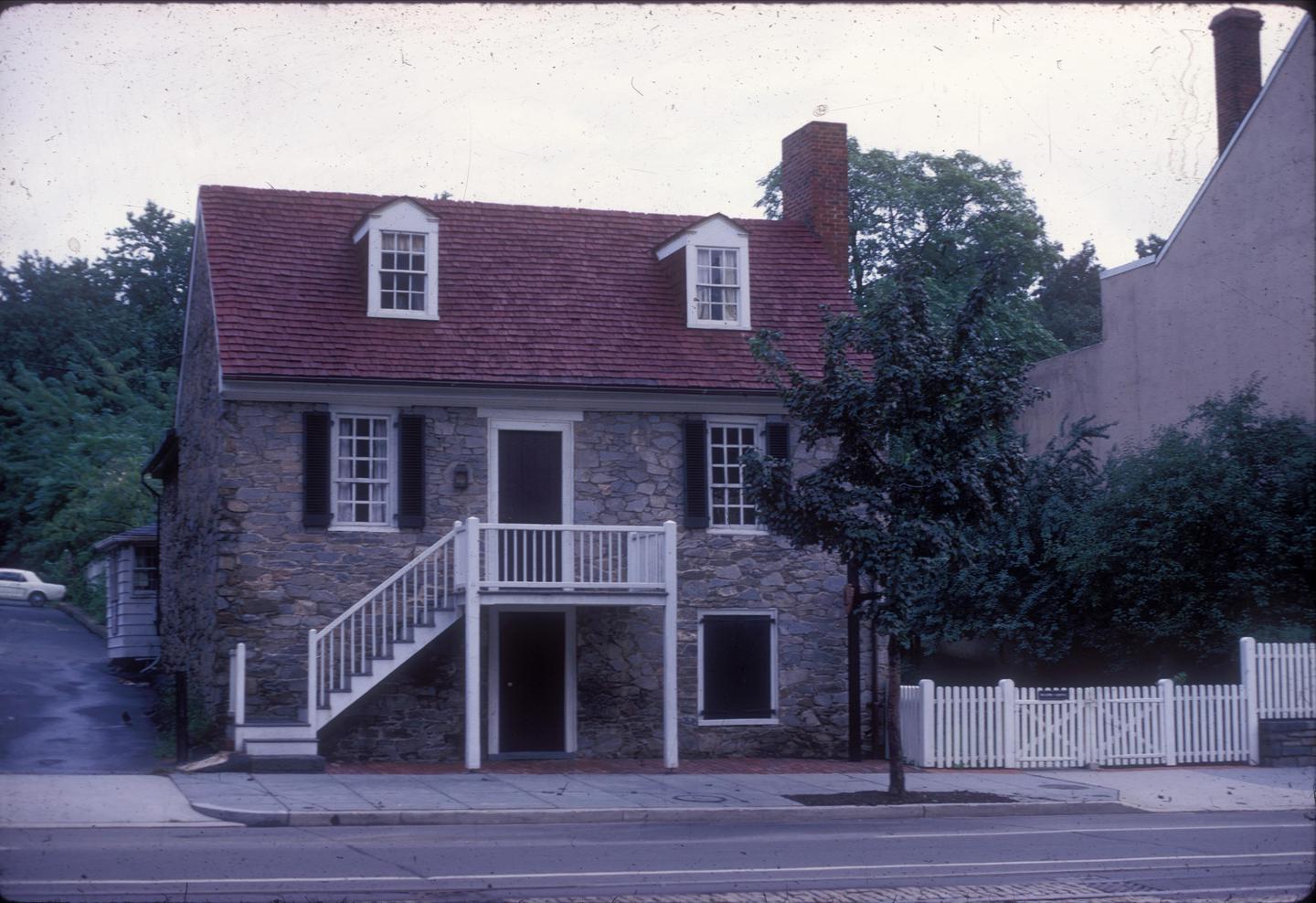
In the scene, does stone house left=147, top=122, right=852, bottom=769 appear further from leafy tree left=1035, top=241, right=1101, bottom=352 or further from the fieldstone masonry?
leafy tree left=1035, top=241, right=1101, bottom=352

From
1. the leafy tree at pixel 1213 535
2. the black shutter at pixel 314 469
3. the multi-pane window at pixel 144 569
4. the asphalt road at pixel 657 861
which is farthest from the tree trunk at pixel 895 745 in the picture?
the multi-pane window at pixel 144 569

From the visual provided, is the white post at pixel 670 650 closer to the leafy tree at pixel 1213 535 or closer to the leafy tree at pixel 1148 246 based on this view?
the leafy tree at pixel 1213 535

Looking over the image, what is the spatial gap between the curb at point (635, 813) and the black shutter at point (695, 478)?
584 cm

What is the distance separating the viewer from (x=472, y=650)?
18.9m

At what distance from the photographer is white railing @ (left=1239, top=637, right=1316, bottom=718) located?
20938mm

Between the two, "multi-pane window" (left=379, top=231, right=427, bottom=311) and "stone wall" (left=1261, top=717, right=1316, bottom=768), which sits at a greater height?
"multi-pane window" (left=379, top=231, right=427, bottom=311)

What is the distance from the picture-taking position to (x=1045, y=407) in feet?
107

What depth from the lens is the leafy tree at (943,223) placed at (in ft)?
121

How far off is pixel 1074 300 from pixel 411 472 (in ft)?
120

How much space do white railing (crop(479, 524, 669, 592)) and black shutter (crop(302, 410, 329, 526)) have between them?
7.20ft

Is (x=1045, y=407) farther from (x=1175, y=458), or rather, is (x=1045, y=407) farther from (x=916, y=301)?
(x=916, y=301)

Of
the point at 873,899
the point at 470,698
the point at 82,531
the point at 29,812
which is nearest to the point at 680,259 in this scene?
the point at 470,698

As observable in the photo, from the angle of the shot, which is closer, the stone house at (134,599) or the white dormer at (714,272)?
the white dormer at (714,272)


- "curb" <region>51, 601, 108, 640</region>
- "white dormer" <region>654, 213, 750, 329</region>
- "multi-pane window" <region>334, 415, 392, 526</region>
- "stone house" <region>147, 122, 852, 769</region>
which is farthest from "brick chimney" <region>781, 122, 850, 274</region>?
"curb" <region>51, 601, 108, 640</region>
